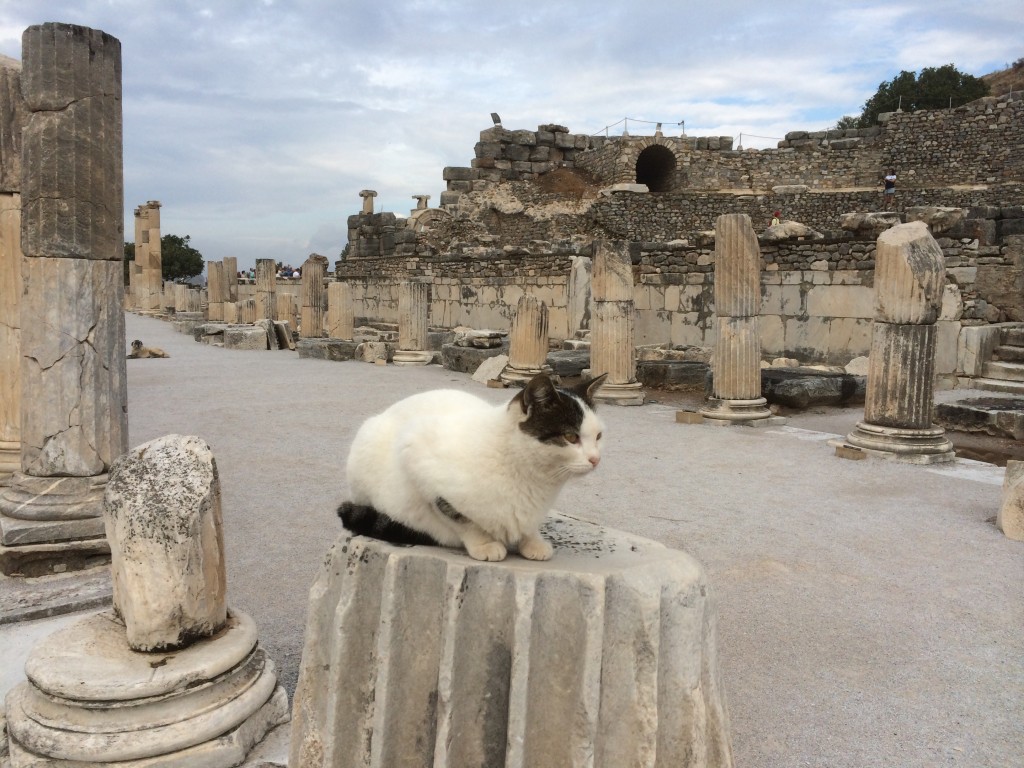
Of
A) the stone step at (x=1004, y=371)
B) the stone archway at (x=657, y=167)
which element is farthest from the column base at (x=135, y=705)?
the stone archway at (x=657, y=167)

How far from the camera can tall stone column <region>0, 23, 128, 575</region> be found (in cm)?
420

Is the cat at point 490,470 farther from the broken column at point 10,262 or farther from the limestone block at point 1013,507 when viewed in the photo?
the limestone block at point 1013,507

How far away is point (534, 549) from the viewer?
2.14 meters

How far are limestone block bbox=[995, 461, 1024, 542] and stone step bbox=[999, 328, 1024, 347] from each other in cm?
765

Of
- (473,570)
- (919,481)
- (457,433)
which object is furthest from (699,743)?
(919,481)

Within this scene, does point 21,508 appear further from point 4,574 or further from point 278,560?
point 278,560

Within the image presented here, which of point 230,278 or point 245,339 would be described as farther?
point 230,278

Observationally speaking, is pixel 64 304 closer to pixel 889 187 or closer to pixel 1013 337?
pixel 1013 337

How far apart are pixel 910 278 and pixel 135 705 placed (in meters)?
7.18

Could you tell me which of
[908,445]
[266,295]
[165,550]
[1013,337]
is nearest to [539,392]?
[165,550]

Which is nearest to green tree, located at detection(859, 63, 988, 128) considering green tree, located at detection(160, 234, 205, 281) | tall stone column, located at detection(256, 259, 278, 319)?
tall stone column, located at detection(256, 259, 278, 319)

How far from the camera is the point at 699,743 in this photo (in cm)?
195

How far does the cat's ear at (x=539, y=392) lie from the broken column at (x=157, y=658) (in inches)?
54.5

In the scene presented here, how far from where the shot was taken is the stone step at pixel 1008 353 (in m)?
11.5
